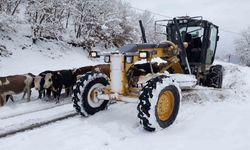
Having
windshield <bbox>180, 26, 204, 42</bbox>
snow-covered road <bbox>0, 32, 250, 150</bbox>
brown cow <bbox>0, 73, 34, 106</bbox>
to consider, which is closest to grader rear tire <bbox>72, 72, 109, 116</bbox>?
snow-covered road <bbox>0, 32, 250, 150</bbox>

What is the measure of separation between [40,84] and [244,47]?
186ft

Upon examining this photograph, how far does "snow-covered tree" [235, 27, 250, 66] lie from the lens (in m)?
59.8

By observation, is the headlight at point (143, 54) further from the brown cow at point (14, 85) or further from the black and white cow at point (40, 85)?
the brown cow at point (14, 85)

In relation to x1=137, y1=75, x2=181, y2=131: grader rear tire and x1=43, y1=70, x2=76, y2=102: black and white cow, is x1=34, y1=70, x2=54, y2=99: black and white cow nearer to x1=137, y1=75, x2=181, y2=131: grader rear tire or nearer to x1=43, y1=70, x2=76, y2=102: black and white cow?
x1=43, y1=70, x2=76, y2=102: black and white cow

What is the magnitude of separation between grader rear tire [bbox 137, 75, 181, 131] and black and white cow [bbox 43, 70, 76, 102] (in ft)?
13.6

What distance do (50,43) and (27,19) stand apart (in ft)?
6.27

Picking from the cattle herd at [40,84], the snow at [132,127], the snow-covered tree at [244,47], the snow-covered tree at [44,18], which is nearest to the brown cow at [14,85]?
the cattle herd at [40,84]

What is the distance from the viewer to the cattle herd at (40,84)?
29.7 feet

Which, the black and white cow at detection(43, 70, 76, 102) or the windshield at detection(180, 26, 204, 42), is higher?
the windshield at detection(180, 26, 204, 42)

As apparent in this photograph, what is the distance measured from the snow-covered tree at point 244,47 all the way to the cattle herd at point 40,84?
179ft

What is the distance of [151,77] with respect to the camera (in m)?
6.88

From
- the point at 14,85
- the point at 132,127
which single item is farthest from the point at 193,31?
the point at 14,85

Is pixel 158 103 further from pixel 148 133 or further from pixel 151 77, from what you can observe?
pixel 151 77

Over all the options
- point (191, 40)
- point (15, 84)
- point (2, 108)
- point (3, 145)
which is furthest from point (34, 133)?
point (191, 40)
